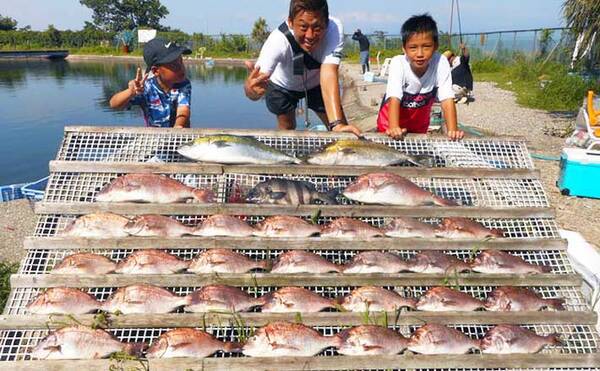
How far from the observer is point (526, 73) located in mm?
26922

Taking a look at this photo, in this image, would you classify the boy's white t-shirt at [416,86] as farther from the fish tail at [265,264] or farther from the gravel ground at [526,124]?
the gravel ground at [526,124]

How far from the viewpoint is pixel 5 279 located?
5336mm

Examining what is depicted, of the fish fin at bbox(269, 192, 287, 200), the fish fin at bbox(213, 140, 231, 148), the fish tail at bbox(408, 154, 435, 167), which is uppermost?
the fish fin at bbox(213, 140, 231, 148)

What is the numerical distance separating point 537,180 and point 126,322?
3.51 metres

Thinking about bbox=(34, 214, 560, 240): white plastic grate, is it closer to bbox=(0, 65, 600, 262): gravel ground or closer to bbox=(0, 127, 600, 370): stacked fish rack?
bbox=(0, 127, 600, 370): stacked fish rack

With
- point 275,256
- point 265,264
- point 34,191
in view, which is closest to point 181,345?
point 265,264

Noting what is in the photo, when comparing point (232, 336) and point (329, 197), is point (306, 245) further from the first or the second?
point (232, 336)

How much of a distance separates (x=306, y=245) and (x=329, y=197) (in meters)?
0.54

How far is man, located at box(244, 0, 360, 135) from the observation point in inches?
175

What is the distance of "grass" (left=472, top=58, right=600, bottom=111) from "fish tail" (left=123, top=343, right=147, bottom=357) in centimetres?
1899

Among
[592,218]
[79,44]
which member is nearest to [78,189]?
[592,218]

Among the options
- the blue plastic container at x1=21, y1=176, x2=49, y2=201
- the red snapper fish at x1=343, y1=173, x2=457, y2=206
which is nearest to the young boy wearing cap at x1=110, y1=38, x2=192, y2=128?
the red snapper fish at x1=343, y1=173, x2=457, y2=206

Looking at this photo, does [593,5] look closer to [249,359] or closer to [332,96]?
[332,96]

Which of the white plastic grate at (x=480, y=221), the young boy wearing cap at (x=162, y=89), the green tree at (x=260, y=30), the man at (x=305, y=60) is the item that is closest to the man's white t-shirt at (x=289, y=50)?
the man at (x=305, y=60)
